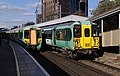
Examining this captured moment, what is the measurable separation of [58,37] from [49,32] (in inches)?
286

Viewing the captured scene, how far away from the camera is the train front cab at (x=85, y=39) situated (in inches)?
1104

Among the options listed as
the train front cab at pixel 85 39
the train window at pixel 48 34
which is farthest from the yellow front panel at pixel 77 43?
the train window at pixel 48 34

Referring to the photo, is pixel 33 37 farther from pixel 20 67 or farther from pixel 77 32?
pixel 20 67

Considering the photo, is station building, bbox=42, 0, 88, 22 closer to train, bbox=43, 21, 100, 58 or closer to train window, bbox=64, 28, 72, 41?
train window, bbox=64, 28, 72, 41

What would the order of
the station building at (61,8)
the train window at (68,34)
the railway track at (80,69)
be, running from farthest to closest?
the station building at (61,8) < the train window at (68,34) < the railway track at (80,69)

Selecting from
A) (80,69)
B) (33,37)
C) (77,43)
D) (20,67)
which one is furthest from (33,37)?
(20,67)

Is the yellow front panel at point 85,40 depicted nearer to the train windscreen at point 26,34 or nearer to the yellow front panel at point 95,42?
the yellow front panel at point 95,42

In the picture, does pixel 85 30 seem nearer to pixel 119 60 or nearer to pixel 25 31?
pixel 119 60

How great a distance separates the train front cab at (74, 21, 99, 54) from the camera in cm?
2803

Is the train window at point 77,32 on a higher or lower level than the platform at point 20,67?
higher

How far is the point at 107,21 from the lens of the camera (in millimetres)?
39094

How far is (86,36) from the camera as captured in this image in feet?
92.5

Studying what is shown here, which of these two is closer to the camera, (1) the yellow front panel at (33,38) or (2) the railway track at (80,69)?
(2) the railway track at (80,69)

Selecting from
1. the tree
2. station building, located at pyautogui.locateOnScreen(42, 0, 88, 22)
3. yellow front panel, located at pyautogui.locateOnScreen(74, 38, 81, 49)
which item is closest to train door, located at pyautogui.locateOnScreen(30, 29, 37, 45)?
yellow front panel, located at pyautogui.locateOnScreen(74, 38, 81, 49)
